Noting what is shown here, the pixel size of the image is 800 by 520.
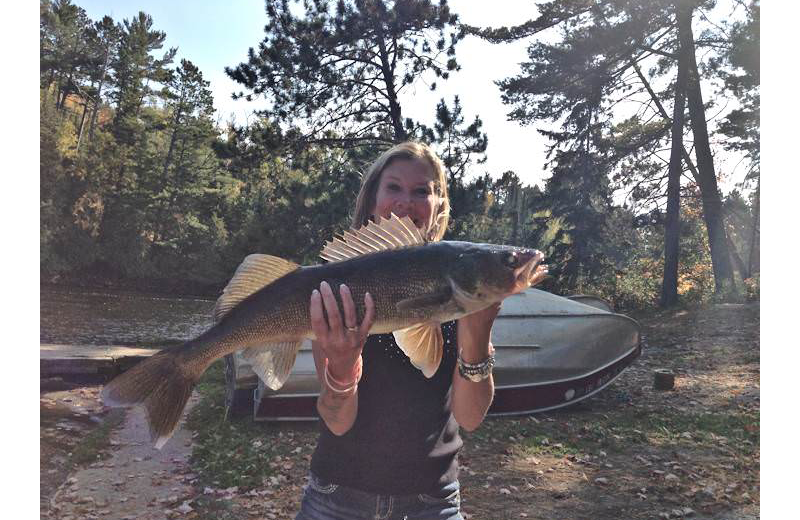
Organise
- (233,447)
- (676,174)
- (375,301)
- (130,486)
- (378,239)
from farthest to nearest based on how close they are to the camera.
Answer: (676,174) < (233,447) < (130,486) < (378,239) < (375,301)

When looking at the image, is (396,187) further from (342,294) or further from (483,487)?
(483,487)

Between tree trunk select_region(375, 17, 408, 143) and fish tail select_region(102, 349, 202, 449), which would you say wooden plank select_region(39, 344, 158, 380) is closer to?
fish tail select_region(102, 349, 202, 449)

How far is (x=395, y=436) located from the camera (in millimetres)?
2139

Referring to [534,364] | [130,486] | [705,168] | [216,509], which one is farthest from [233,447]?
[705,168]

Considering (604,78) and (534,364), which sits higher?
(604,78)

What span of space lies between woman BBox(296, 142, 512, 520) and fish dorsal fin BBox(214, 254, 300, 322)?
0.30 metres

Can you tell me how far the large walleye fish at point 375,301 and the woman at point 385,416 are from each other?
0.31ft

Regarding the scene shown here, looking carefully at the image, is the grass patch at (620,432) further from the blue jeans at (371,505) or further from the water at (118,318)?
the water at (118,318)

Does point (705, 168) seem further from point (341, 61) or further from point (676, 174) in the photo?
point (341, 61)

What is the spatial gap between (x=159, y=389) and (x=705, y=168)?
2400 centimetres

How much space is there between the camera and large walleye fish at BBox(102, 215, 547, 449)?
215 centimetres

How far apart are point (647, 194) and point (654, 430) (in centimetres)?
1688

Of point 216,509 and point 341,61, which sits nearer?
point 216,509

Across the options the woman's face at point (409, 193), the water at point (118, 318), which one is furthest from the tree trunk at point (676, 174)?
the woman's face at point (409, 193)
